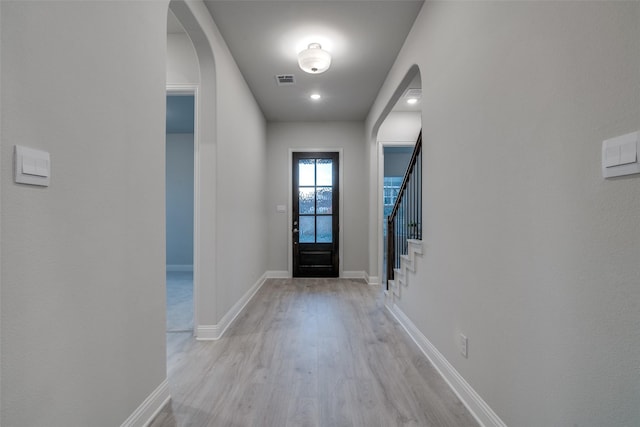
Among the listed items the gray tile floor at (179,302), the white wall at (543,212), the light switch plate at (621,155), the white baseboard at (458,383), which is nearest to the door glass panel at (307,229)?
the gray tile floor at (179,302)

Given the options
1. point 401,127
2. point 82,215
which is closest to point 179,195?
point 401,127

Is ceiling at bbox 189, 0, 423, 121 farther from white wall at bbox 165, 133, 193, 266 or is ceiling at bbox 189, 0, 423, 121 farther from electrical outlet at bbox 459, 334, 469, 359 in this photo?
white wall at bbox 165, 133, 193, 266

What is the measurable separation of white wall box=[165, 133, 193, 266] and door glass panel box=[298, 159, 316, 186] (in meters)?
2.49

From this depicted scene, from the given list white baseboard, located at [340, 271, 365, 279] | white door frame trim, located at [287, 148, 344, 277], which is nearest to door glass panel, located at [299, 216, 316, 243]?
white door frame trim, located at [287, 148, 344, 277]

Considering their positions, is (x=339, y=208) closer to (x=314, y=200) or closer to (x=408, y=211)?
(x=314, y=200)

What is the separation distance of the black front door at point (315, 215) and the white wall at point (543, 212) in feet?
11.3

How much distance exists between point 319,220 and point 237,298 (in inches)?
93.0

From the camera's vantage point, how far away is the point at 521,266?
50.9 inches

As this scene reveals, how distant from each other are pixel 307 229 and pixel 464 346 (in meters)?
3.85

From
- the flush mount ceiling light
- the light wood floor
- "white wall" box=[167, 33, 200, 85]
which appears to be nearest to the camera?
the light wood floor

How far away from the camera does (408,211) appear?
3.46 m

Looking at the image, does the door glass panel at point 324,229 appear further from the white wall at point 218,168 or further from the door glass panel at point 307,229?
the white wall at point 218,168

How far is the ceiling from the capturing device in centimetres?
252

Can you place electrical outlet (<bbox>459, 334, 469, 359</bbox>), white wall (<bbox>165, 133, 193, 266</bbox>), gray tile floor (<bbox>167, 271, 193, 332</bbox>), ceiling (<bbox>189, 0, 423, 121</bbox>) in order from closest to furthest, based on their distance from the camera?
electrical outlet (<bbox>459, 334, 469, 359</bbox>)
ceiling (<bbox>189, 0, 423, 121</bbox>)
gray tile floor (<bbox>167, 271, 193, 332</bbox>)
white wall (<bbox>165, 133, 193, 266</bbox>)
